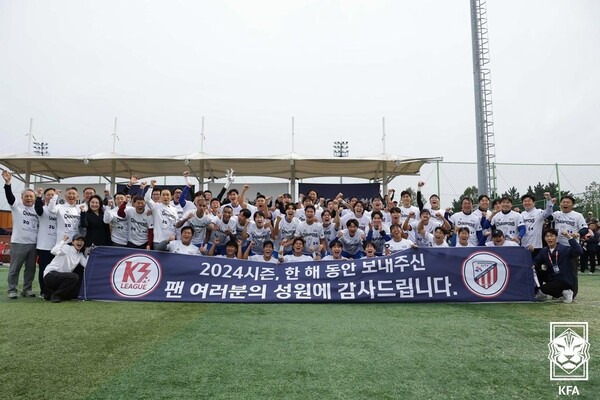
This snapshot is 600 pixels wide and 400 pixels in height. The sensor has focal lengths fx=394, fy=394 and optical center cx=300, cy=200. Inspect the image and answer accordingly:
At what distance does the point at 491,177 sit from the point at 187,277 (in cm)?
1513

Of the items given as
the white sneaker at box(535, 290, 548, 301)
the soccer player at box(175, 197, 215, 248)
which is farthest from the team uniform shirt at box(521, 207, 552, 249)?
the soccer player at box(175, 197, 215, 248)

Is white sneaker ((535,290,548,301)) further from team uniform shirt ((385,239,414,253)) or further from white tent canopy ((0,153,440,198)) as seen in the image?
white tent canopy ((0,153,440,198))

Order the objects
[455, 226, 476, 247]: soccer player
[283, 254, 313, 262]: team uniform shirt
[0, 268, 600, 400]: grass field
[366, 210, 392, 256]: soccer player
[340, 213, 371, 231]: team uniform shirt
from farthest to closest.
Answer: [340, 213, 371, 231]: team uniform shirt → [366, 210, 392, 256]: soccer player → [283, 254, 313, 262]: team uniform shirt → [455, 226, 476, 247]: soccer player → [0, 268, 600, 400]: grass field

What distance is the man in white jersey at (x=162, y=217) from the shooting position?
22.8 ft

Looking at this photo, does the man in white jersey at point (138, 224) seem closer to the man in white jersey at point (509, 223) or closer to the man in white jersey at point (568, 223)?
the man in white jersey at point (509, 223)

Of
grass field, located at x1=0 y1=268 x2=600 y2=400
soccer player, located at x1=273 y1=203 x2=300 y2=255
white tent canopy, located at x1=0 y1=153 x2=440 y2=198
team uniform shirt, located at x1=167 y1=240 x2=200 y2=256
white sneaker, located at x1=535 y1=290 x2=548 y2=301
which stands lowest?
grass field, located at x1=0 y1=268 x2=600 y2=400

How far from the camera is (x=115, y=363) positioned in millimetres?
3168

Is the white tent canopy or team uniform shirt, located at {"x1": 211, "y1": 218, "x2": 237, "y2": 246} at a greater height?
the white tent canopy

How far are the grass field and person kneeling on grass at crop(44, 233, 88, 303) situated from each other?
2.04 feet

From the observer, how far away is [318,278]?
625cm

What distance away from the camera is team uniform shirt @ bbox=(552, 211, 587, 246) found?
22.1ft

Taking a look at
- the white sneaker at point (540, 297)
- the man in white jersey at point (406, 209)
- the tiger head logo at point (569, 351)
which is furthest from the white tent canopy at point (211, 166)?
the tiger head logo at point (569, 351)

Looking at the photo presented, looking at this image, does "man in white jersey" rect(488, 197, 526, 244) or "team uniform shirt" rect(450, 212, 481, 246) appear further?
"team uniform shirt" rect(450, 212, 481, 246)

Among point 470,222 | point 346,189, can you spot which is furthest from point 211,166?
point 470,222
